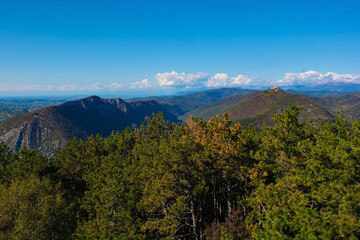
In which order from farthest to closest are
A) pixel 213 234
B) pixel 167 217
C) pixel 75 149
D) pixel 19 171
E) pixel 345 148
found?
pixel 75 149
pixel 19 171
pixel 167 217
pixel 213 234
pixel 345 148

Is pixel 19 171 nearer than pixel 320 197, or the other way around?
pixel 320 197

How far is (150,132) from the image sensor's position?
2035 inches

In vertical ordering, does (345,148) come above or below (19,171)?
above

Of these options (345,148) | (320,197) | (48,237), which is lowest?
(48,237)

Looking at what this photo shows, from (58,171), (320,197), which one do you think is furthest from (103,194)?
(58,171)

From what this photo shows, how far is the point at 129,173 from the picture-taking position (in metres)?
28.8

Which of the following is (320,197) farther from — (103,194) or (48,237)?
(48,237)

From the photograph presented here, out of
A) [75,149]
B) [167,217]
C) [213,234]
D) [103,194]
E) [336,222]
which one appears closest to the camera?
[336,222]

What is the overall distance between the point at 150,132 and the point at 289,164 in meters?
36.6

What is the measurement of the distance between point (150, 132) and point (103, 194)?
1260 inches

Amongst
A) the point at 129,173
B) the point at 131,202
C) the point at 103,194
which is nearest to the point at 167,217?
the point at 131,202

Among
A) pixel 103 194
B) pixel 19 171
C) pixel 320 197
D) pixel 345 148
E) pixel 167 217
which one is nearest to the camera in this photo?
pixel 320 197

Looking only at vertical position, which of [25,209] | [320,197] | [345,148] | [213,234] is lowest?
[213,234]

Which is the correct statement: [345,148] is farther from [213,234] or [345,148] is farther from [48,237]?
[48,237]
